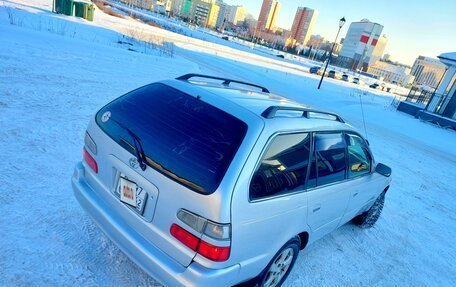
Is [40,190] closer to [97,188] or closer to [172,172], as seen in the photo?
[97,188]

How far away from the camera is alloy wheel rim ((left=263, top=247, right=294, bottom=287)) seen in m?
2.55

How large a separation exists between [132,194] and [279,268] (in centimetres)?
149

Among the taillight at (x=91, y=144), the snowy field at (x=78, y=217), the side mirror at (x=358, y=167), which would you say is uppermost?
the side mirror at (x=358, y=167)

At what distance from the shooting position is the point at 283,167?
2.29 meters

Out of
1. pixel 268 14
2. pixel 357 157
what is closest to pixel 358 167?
pixel 357 157

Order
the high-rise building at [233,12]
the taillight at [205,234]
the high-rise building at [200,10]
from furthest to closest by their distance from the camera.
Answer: the high-rise building at [233,12], the high-rise building at [200,10], the taillight at [205,234]

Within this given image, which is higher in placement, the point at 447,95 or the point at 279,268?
the point at 447,95

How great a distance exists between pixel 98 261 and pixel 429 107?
25032 millimetres

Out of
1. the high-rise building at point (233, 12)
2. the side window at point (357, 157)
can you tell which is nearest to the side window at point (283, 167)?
the side window at point (357, 157)

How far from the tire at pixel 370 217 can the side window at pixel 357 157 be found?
2.96 ft

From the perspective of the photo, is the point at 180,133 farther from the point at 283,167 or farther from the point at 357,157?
the point at 357,157

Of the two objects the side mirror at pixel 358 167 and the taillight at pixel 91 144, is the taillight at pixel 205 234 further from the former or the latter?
the side mirror at pixel 358 167

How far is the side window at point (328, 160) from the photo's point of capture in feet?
8.74

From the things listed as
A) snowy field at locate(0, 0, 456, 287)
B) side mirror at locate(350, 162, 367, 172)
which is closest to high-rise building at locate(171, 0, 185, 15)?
snowy field at locate(0, 0, 456, 287)
